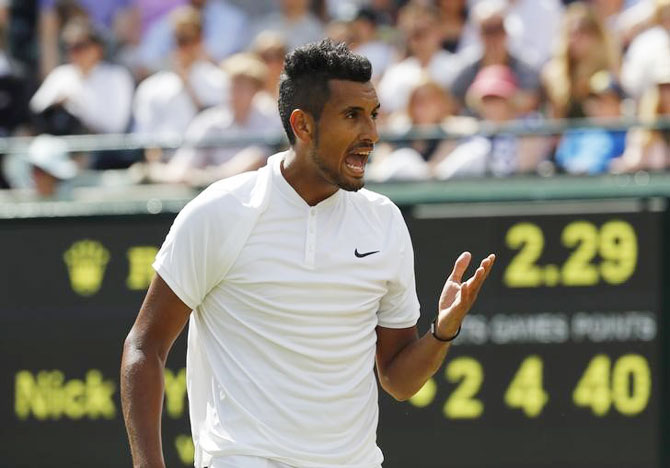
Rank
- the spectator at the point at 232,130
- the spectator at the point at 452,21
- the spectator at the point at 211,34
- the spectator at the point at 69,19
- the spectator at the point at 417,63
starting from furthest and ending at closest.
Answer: the spectator at the point at 69,19 → the spectator at the point at 211,34 → the spectator at the point at 452,21 → the spectator at the point at 417,63 → the spectator at the point at 232,130

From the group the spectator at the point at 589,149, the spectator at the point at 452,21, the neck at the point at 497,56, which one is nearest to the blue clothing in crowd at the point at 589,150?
the spectator at the point at 589,149

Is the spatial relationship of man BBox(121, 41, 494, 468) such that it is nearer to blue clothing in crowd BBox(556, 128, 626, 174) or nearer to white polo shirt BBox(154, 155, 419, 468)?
white polo shirt BBox(154, 155, 419, 468)

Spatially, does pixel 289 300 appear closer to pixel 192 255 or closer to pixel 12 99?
pixel 192 255

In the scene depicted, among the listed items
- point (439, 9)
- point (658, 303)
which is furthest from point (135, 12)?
point (658, 303)

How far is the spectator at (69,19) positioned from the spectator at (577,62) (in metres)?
3.51

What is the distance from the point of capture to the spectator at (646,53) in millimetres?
8320

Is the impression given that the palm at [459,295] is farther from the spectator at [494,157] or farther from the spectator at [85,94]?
the spectator at [85,94]

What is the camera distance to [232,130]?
8.64m

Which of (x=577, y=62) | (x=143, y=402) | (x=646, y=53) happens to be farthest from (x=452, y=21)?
(x=143, y=402)

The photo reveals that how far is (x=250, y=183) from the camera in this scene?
158 inches

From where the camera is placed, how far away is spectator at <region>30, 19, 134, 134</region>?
9383 millimetres

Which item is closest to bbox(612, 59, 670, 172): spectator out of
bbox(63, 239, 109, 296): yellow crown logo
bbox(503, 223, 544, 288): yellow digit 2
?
bbox(503, 223, 544, 288): yellow digit 2

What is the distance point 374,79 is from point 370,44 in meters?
0.44

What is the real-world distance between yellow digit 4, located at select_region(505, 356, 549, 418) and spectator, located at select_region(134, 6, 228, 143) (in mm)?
3034
